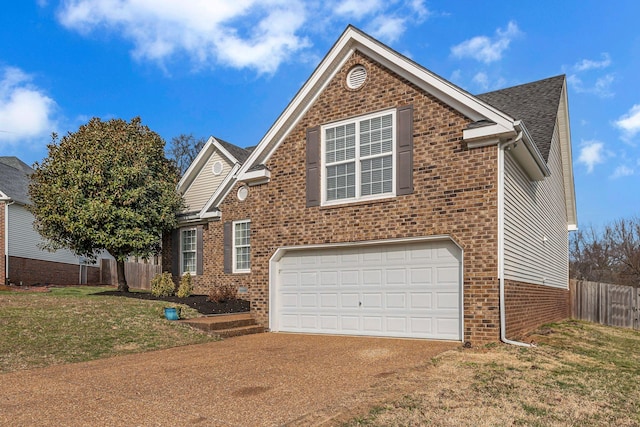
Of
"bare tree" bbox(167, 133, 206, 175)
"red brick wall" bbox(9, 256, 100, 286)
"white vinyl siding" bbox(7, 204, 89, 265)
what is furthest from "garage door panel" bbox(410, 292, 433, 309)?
"bare tree" bbox(167, 133, 206, 175)

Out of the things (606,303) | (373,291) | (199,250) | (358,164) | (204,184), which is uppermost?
(204,184)

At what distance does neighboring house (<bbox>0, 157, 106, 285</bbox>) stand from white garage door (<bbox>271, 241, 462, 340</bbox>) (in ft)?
46.9

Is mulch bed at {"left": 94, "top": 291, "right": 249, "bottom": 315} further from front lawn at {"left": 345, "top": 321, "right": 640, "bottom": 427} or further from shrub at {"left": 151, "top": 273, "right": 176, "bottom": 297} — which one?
front lawn at {"left": 345, "top": 321, "right": 640, "bottom": 427}

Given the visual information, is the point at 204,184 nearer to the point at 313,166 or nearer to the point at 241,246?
the point at 241,246

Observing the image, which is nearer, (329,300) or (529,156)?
(529,156)

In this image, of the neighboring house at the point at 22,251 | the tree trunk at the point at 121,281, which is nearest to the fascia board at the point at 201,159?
the tree trunk at the point at 121,281

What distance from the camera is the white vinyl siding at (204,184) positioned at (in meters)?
19.7

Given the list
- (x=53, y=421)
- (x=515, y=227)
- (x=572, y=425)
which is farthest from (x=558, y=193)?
(x=53, y=421)

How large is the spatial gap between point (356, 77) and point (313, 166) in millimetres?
2384

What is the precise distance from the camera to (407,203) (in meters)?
10.2

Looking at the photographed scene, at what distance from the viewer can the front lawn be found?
4.77m

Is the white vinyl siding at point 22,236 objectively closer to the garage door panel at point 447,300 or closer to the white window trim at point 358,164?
the white window trim at point 358,164

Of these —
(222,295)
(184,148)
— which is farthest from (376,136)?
(184,148)

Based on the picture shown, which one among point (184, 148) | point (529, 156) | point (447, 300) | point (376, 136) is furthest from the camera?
point (184, 148)
